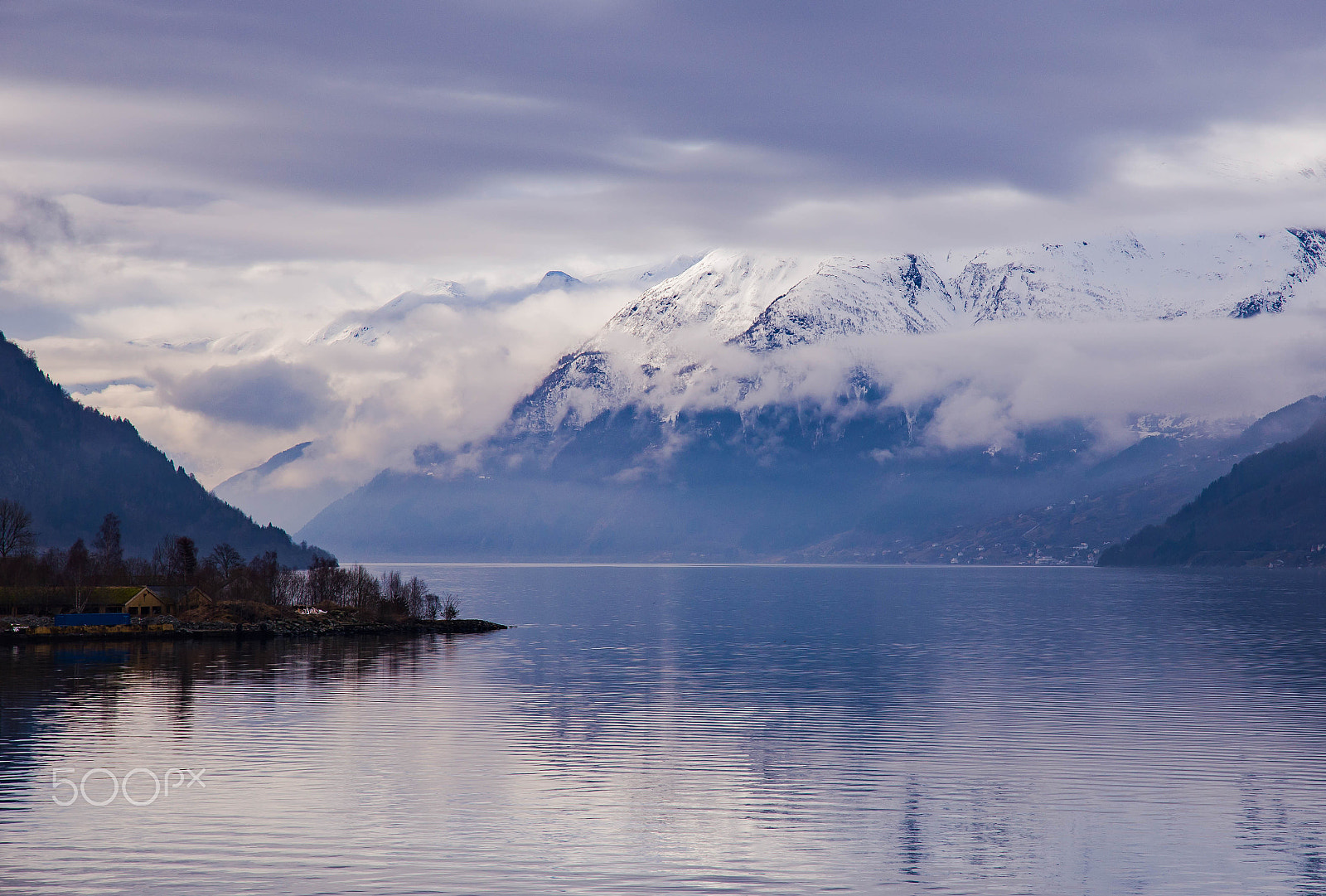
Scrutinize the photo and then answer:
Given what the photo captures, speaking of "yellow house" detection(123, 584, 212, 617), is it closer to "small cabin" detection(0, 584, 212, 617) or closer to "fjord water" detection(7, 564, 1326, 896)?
"small cabin" detection(0, 584, 212, 617)

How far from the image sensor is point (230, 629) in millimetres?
176250

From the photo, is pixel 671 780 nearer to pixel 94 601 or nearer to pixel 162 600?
pixel 162 600

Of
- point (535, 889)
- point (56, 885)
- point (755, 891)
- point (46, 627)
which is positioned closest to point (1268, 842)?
point (755, 891)

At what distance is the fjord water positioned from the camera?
43562mm

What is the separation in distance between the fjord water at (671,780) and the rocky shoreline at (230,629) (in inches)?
1847

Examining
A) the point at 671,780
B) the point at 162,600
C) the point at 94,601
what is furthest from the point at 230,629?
the point at 671,780

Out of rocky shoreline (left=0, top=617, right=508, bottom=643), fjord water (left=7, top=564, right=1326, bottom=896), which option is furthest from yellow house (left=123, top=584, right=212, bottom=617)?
fjord water (left=7, top=564, right=1326, bottom=896)

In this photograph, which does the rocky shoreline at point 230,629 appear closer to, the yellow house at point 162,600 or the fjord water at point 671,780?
the yellow house at point 162,600

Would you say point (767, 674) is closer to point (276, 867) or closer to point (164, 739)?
point (164, 739)

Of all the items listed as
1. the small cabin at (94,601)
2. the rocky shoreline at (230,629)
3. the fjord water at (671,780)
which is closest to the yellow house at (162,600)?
the small cabin at (94,601)

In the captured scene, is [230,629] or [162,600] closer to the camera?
[230,629]

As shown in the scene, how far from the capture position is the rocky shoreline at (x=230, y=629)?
165000mm

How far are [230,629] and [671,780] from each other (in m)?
132

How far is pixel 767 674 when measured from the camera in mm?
115938
